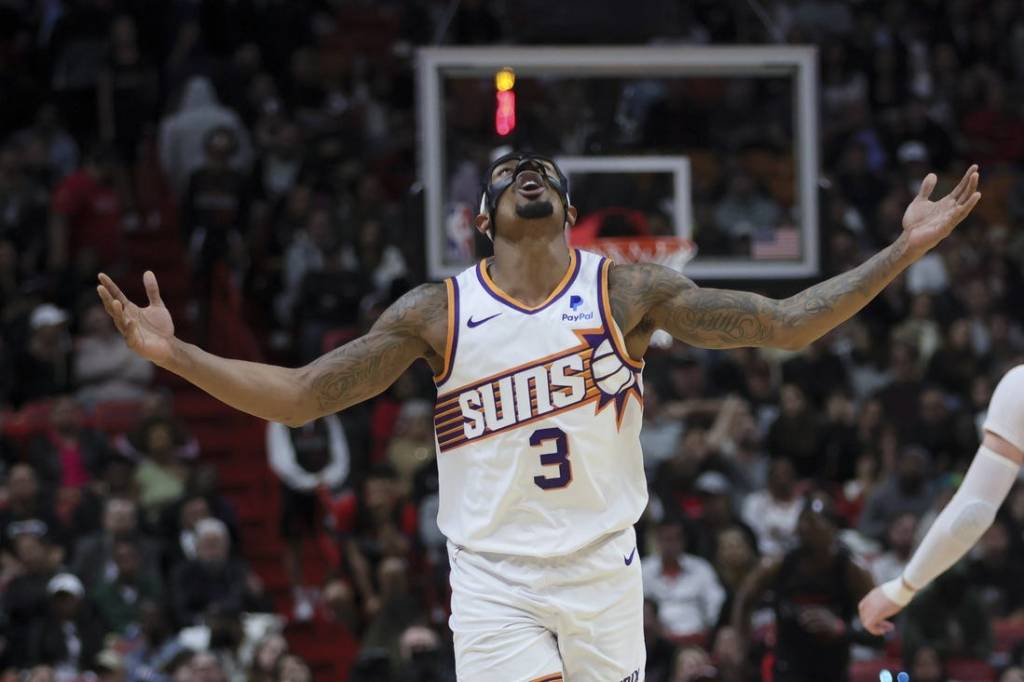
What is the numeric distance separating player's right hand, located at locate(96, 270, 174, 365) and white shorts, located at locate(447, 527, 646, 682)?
1285mm

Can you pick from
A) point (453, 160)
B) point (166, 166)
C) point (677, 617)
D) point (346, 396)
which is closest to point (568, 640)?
point (346, 396)

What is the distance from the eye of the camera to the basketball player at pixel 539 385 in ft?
19.4

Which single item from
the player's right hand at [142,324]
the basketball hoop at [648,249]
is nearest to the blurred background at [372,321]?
the basketball hoop at [648,249]

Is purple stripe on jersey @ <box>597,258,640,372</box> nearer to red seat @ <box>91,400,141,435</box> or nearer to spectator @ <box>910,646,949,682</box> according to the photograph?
spectator @ <box>910,646,949,682</box>

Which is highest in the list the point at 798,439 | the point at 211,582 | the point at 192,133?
the point at 192,133

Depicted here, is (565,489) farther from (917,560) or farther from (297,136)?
(297,136)

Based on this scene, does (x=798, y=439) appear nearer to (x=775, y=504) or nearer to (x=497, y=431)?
(x=775, y=504)

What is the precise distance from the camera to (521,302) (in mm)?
6145

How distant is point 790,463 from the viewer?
13.9 m

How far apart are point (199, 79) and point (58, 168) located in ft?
5.39

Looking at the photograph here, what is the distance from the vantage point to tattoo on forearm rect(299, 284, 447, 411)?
6.17m

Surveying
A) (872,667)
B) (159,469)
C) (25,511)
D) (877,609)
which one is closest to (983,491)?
(877,609)

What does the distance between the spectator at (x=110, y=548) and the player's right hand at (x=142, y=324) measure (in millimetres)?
6932

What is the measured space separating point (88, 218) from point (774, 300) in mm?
11486
